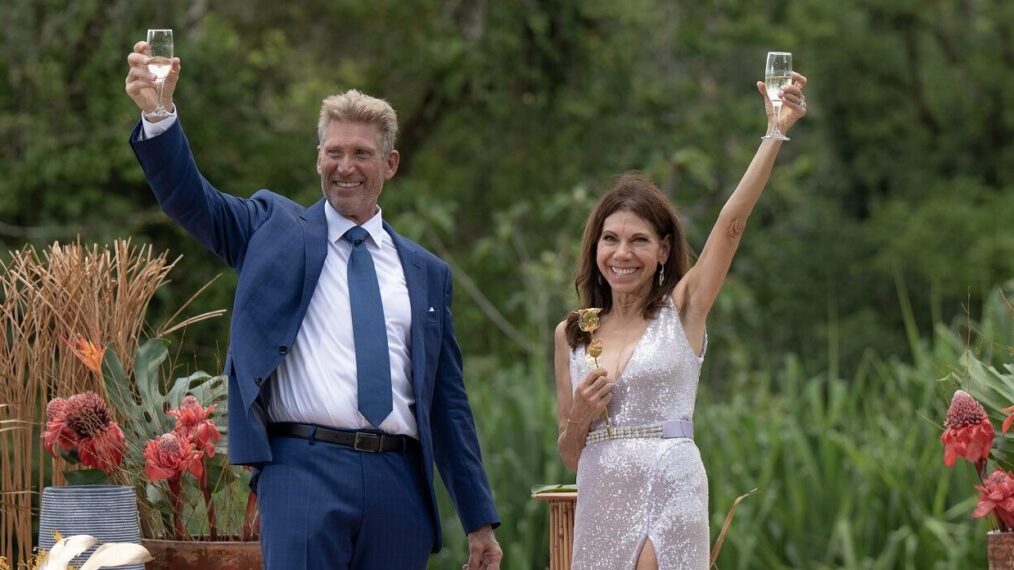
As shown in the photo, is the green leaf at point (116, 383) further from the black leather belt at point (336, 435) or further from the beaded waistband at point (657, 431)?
the beaded waistband at point (657, 431)

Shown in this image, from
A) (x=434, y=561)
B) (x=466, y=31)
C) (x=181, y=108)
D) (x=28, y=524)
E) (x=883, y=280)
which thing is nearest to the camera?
(x=28, y=524)

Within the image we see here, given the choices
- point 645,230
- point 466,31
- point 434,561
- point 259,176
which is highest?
point 466,31

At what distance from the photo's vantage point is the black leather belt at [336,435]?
137 inches

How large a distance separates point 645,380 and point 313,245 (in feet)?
2.61

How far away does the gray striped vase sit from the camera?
3.96 meters

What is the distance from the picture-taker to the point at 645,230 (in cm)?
364

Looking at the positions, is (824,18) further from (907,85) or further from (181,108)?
(181,108)

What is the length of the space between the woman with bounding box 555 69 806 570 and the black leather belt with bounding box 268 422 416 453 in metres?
0.43

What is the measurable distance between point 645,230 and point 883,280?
15080 mm

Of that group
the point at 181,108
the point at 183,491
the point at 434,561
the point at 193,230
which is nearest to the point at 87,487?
the point at 183,491

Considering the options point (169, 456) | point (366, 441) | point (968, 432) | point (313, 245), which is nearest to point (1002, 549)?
point (968, 432)

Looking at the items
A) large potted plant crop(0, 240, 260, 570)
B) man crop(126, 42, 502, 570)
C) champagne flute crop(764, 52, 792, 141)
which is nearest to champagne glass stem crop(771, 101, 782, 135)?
champagne flute crop(764, 52, 792, 141)

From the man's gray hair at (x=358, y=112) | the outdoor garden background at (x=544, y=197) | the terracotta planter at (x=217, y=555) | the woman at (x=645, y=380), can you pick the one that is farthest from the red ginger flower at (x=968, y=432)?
the outdoor garden background at (x=544, y=197)

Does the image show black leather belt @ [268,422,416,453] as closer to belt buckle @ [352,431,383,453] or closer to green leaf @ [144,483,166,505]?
belt buckle @ [352,431,383,453]
